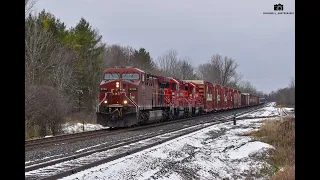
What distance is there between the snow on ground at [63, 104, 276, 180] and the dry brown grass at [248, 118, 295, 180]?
1.63 feet

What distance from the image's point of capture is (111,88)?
2244cm

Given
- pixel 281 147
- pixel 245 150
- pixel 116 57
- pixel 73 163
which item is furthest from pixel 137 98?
pixel 116 57

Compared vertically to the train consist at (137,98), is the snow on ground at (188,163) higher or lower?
lower

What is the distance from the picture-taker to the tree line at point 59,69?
71.5 ft

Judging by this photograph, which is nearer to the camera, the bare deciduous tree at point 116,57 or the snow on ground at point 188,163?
the snow on ground at point 188,163

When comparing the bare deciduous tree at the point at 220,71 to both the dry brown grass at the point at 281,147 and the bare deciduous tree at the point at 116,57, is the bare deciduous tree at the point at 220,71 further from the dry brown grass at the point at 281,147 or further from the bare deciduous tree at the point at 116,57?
the dry brown grass at the point at 281,147

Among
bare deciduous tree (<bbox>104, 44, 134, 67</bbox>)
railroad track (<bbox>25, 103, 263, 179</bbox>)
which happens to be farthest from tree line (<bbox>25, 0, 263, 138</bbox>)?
railroad track (<bbox>25, 103, 263, 179</bbox>)

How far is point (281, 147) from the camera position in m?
14.9

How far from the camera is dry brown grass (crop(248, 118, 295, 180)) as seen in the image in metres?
9.56

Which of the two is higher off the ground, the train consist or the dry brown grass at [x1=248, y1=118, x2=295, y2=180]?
the train consist

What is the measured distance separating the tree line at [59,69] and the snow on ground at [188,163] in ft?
32.2

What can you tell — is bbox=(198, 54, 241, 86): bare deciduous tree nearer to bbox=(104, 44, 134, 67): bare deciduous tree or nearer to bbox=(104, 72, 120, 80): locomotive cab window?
bbox=(104, 44, 134, 67): bare deciduous tree

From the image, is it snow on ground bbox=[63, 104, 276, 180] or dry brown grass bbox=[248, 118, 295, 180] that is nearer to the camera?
snow on ground bbox=[63, 104, 276, 180]

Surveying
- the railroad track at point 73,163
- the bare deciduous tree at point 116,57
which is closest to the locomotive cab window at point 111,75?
the railroad track at point 73,163
